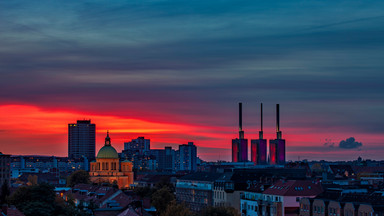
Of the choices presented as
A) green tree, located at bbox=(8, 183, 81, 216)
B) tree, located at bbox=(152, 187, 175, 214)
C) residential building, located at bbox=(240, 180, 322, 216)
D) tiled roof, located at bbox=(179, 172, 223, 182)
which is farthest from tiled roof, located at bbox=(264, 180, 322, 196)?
tiled roof, located at bbox=(179, 172, 223, 182)

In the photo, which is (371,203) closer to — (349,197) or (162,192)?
(349,197)

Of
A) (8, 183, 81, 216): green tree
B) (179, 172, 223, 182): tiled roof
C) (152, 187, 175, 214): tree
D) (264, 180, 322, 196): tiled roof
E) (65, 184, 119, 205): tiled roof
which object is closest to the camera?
(8, 183, 81, 216): green tree

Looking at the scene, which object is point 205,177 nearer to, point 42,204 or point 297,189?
point 297,189

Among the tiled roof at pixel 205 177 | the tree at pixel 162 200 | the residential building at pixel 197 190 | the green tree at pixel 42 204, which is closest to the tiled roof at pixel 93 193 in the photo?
the tree at pixel 162 200

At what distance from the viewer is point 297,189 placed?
105375 millimetres

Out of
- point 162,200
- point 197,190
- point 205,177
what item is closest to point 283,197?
point 162,200

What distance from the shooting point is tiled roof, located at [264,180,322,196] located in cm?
10481

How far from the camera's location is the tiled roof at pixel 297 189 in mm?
104812

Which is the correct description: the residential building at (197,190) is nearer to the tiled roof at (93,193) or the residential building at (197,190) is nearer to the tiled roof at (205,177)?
the tiled roof at (205,177)

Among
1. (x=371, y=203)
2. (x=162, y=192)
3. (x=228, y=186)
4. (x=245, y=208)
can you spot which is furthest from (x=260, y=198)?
(x=371, y=203)

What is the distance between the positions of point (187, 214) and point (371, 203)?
23.9 meters

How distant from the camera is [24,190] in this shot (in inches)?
4146

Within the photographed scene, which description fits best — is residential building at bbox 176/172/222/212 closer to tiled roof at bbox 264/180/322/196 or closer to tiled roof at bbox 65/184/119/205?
tiled roof at bbox 65/184/119/205

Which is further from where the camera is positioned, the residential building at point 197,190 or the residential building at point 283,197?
the residential building at point 197,190
